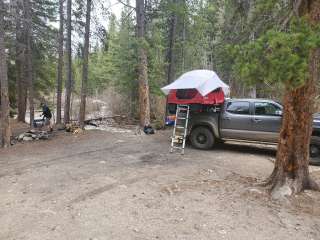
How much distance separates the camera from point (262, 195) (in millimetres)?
5680

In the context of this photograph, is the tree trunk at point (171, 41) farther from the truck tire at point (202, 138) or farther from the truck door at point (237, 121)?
the truck door at point (237, 121)

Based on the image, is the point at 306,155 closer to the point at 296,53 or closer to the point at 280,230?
the point at 280,230

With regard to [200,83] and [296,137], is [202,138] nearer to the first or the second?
[200,83]

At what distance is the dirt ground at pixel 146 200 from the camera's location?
4367 mm

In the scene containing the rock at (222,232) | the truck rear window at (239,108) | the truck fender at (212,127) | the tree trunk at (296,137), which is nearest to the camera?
the rock at (222,232)

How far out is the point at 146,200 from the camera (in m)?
5.50

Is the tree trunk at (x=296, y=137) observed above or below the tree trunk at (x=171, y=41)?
below

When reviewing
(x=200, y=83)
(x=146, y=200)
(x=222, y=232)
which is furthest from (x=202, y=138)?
(x=222, y=232)

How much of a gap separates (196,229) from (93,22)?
13995 mm

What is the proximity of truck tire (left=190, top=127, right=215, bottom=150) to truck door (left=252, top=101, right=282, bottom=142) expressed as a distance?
1.46 meters

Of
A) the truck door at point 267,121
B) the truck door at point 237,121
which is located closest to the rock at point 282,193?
the truck door at point 267,121

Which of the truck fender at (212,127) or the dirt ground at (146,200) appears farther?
the truck fender at (212,127)

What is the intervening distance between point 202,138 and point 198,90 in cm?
180

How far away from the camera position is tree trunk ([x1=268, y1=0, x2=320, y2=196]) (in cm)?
535
